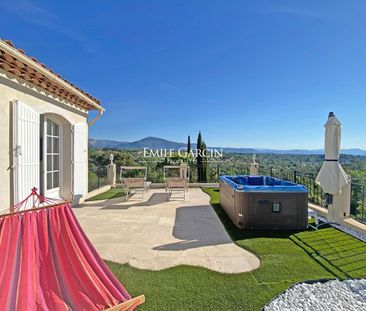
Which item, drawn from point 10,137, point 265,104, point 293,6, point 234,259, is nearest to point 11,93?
point 10,137

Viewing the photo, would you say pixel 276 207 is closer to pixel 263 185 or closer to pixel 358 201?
pixel 358 201

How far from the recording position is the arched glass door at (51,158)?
6.62m

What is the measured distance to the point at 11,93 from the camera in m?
4.62

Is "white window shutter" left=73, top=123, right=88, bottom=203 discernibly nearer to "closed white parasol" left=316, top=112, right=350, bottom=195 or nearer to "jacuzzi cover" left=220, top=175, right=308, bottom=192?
"jacuzzi cover" left=220, top=175, right=308, bottom=192

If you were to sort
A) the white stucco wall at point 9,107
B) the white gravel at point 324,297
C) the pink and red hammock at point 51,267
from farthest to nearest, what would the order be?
the white stucco wall at point 9,107 < the white gravel at point 324,297 < the pink and red hammock at point 51,267

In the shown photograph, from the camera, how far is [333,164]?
5352 millimetres

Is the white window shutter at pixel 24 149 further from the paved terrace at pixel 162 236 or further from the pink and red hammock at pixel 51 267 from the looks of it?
the pink and red hammock at pixel 51 267

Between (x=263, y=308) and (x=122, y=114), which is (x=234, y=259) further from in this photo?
(x=122, y=114)

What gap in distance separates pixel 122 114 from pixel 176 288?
2045 cm

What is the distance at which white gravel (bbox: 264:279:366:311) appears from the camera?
256 cm

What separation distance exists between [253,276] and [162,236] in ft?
7.12

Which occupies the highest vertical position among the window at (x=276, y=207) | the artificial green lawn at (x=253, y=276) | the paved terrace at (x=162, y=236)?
the window at (x=276, y=207)

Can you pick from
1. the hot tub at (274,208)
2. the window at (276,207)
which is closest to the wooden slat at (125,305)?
the hot tub at (274,208)

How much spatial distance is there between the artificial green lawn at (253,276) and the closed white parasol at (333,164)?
1245mm
